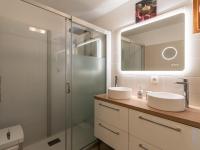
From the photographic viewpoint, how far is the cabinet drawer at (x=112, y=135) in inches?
55.9

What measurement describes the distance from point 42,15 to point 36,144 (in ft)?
5.59

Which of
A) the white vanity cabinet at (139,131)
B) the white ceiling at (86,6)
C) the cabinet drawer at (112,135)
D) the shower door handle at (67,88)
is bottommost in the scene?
the cabinet drawer at (112,135)

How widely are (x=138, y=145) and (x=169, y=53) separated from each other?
3.58 ft

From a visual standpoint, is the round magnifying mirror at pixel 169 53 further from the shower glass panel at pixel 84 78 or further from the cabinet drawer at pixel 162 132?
the shower glass panel at pixel 84 78

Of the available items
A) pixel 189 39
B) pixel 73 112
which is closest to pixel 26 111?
pixel 73 112

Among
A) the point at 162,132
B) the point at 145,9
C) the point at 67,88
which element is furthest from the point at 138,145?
the point at 145,9

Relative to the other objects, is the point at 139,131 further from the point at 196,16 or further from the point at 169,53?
the point at 196,16

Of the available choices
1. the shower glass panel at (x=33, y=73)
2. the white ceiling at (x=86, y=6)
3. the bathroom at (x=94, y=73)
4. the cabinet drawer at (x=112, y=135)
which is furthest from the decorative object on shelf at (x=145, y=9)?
the cabinet drawer at (x=112, y=135)

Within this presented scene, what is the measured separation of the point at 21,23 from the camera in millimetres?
1671

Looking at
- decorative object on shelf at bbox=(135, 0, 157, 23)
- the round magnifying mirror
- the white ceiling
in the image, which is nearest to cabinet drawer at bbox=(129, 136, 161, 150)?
the round magnifying mirror

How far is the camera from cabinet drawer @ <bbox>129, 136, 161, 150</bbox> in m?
1.18

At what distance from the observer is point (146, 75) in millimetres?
1732

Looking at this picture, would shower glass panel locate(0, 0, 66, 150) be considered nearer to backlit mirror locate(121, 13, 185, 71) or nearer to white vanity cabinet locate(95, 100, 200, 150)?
white vanity cabinet locate(95, 100, 200, 150)

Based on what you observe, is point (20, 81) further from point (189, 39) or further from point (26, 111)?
point (189, 39)
